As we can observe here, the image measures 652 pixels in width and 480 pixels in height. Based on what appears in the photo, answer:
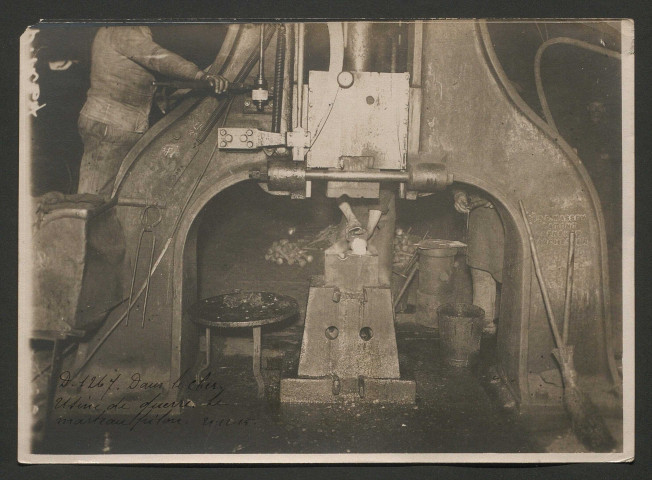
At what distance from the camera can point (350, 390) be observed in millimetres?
4145

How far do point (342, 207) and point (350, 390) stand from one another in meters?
→ 1.41

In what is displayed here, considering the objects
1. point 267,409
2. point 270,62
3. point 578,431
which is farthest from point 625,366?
point 270,62

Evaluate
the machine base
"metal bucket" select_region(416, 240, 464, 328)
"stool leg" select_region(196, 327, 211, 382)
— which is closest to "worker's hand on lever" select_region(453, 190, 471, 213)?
"metal bucket" select_region(416, 240, 464, 328)

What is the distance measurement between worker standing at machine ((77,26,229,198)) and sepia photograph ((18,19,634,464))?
14 mm

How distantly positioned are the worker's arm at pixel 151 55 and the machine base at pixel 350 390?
232 centimetres

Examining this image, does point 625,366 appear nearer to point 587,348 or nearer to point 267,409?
point 587,348

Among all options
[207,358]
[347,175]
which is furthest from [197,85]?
[207,358]

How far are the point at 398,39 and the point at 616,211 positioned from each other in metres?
1.94

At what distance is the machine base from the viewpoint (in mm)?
4121

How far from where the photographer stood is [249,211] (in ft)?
18.0

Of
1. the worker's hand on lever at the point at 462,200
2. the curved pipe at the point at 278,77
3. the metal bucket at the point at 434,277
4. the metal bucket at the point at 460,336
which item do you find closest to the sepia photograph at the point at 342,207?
the curved pipe at the point at 278,77

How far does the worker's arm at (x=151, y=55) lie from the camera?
142 inches

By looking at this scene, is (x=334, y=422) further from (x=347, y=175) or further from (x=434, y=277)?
(x=434, y=277)

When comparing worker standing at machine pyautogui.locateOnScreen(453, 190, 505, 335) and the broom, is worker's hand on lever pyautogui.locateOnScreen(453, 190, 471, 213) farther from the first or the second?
the broom
